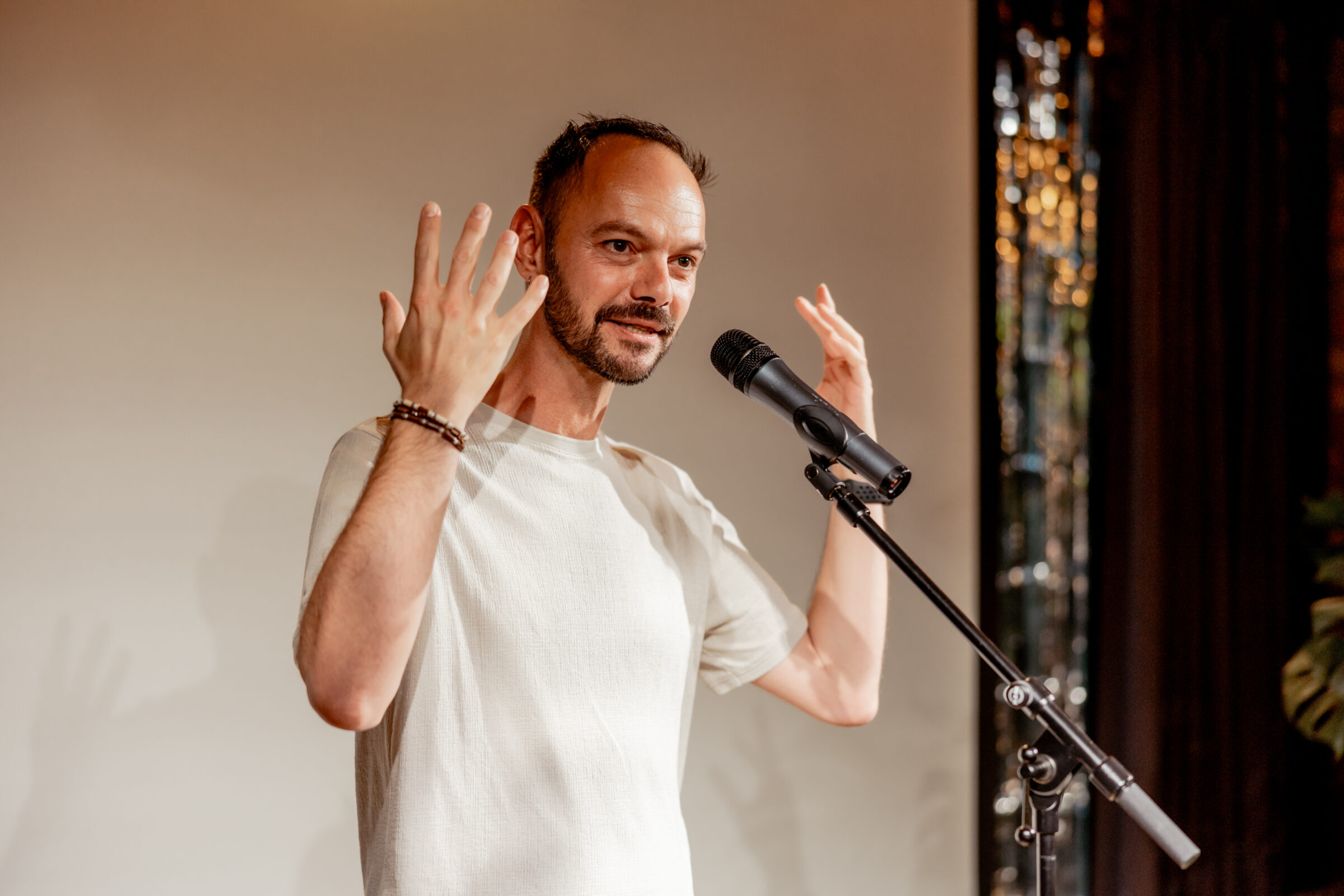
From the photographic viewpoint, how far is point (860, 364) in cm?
141

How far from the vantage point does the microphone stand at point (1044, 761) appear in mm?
949

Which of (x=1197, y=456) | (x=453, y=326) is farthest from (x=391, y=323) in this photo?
(x=1197, y=456)

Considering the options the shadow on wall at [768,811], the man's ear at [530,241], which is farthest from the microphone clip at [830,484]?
the shadow on wall at [768,811]

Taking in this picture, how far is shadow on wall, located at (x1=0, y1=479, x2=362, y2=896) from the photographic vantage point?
1579mm

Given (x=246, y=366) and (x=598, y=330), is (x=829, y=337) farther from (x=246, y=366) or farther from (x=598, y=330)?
(x=246, y=366)

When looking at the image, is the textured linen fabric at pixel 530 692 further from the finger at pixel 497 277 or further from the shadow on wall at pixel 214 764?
the shadow on wall at pixel 214 764

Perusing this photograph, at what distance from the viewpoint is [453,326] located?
946 mm

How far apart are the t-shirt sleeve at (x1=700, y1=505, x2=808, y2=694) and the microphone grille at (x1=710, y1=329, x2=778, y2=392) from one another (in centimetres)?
34

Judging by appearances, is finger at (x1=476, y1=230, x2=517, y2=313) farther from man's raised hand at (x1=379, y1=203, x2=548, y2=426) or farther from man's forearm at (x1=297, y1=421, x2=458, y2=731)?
man's forearm at (x1=297, y1=421, x2=458, y2=731)

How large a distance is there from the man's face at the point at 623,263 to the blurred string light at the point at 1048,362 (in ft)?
5.37

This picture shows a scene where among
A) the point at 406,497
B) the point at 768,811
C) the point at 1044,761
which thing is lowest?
the point at 768,811

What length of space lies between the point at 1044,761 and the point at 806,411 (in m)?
0.44

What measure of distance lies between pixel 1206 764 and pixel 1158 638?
1.41 feet

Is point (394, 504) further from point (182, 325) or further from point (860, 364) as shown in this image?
point (182, 325)
